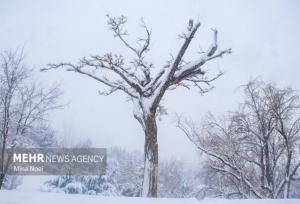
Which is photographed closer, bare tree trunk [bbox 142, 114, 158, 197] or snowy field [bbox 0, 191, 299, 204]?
snowy field [bbox 0, 191, 299, 204]

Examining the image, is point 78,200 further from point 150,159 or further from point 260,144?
A: point 260,144

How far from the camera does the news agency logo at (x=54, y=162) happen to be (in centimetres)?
2091

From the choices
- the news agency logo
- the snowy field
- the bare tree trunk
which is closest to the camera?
the snowy field

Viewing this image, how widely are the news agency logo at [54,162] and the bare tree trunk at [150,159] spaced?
30.7 feet

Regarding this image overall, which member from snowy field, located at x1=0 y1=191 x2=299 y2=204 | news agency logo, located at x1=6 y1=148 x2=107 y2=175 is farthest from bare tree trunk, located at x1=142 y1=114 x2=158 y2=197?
news agency logo, located at x1=6 y1=148 x2=107 y2=175

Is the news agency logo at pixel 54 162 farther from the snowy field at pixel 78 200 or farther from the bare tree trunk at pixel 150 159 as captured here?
the snowy field at pixel 78 200

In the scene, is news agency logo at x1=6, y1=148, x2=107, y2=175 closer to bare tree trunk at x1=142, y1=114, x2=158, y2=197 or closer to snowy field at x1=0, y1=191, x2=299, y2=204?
bare tree trunk at x1=142, y1=114, x2=158, y2=197

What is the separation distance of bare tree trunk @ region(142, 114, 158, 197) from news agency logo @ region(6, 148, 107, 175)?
937 centimetres

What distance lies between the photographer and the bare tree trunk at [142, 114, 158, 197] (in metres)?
11.3

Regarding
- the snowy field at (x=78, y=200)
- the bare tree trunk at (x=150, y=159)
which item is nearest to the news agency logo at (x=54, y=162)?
the bare tree trunk at (x=150, y=159)

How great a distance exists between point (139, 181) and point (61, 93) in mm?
18663

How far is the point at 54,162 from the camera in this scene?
28.8 m

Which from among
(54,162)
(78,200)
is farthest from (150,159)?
(54,162)

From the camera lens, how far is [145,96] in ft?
41.2
